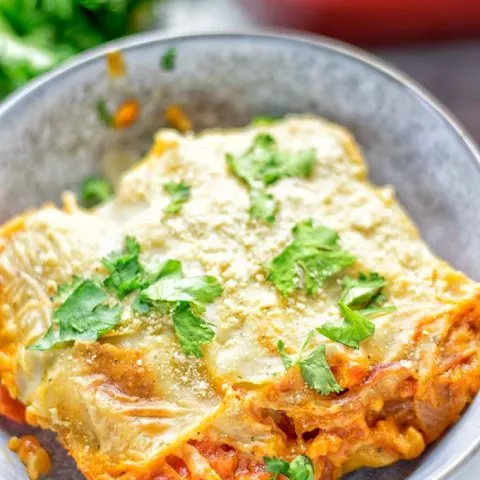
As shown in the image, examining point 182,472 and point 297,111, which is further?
point 297,111

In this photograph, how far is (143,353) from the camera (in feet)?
7.13

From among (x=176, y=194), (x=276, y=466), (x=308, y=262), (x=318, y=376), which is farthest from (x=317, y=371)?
(x=176, y=194)

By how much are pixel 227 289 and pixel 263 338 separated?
18 cm

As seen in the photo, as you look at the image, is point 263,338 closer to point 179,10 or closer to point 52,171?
point 52,171

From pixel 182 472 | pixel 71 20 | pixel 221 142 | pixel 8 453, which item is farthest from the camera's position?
pixel 71 20

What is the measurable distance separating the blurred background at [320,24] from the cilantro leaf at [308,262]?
160 cm

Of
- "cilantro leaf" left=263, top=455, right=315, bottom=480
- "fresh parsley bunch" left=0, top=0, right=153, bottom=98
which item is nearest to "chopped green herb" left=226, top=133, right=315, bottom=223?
"cilantro leaf" left=263, top=455, right=315, bottom=480

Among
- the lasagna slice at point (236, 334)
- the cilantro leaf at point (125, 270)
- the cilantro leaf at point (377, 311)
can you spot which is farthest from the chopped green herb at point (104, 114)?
the cilantro leaf at point (377, 311)

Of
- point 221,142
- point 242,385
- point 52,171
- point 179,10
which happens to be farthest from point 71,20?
point 242,385

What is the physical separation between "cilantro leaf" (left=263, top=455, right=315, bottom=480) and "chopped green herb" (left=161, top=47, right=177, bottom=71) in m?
1.55

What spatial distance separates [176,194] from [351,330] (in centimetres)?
71

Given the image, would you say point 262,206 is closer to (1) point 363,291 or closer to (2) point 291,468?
(1) point 363,291

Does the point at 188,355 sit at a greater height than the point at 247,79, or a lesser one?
lesser

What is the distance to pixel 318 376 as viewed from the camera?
210cm
